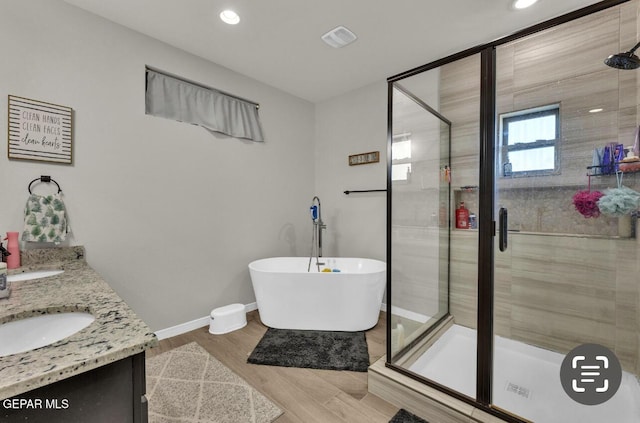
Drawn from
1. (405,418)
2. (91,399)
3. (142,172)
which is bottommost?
(405,418)

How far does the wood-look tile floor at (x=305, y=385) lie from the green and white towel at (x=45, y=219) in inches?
45.2

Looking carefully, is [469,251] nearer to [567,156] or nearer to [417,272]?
[417,272]

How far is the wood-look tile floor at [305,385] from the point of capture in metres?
1.62

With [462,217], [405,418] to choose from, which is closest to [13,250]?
[405,418]

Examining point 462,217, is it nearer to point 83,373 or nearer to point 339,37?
point 339,37

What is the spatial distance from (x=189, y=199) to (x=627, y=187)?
3.12 meters

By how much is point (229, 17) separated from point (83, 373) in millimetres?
2389

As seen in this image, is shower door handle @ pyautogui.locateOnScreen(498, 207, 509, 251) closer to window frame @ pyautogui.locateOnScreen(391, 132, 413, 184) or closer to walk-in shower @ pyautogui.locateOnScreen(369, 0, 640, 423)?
walk-in shower @ pyautogui.locateOnScreen(369, 0, 640, 423)

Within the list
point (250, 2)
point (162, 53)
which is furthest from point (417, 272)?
point (162, 53)

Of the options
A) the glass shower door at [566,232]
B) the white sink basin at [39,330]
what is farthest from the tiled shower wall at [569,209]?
the white sink basin at [39,330]

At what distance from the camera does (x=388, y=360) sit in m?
1.85

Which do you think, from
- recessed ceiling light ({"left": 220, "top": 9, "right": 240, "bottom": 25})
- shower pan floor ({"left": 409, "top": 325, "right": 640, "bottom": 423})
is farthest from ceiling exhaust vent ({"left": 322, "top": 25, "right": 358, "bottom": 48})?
shower pan floor ({"left": 409, "top": 325, "right": 640, "bottom": 423})

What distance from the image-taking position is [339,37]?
2.38 metres

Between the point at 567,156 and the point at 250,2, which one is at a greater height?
the point at 250,2
